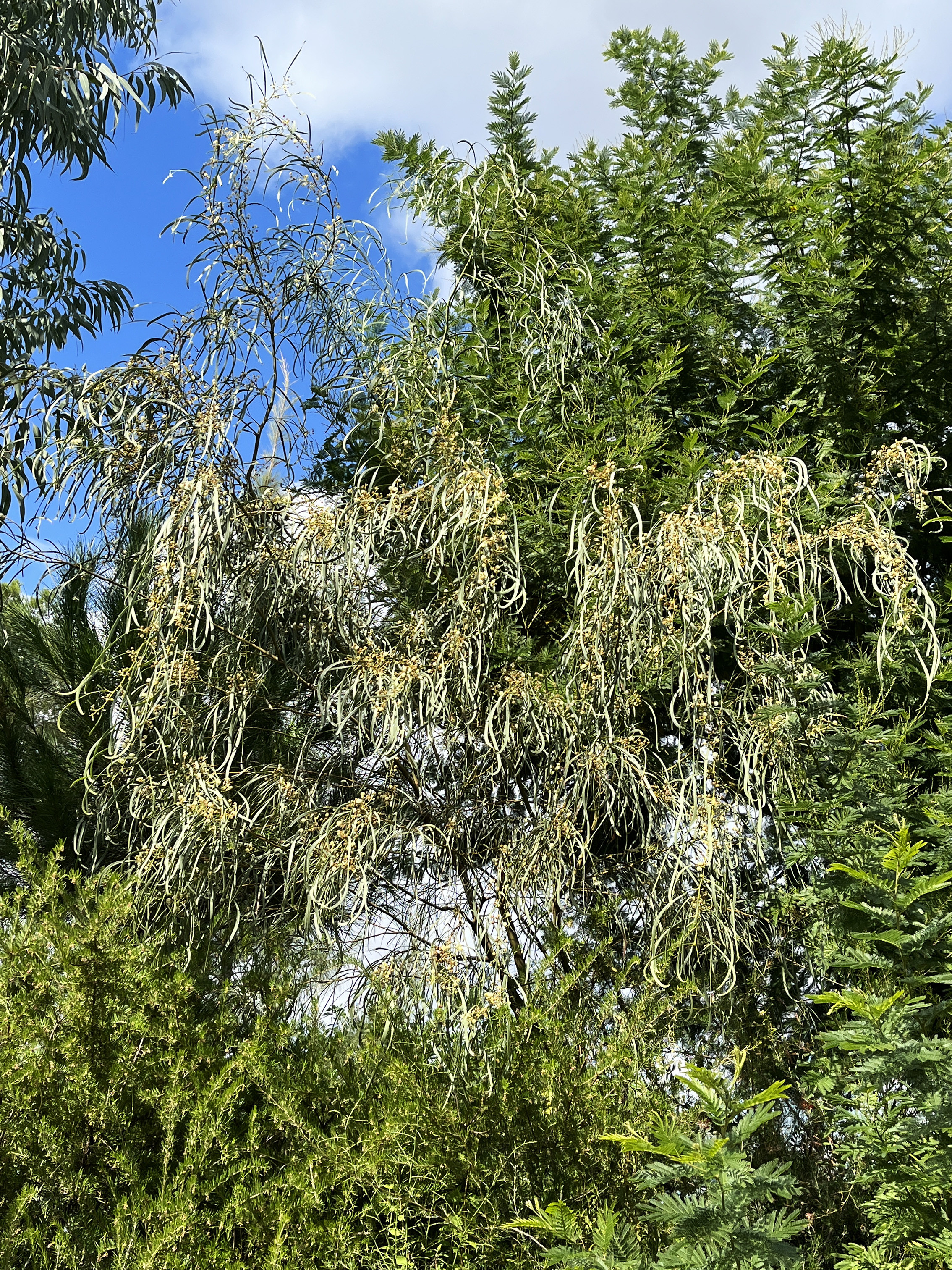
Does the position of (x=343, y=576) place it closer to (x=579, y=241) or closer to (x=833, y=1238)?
(x=579, y=241)

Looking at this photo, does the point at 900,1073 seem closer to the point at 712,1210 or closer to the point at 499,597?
the point at 712,1210

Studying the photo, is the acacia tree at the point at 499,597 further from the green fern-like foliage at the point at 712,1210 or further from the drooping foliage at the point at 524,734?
the green fern-like foliage at the point at 712,1210

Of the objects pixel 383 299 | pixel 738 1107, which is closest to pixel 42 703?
pixel 383 299

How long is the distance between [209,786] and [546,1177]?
3.57 ft

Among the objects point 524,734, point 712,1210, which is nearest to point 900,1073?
point 712,1210

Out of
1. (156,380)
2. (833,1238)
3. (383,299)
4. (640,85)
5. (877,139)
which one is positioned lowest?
(833,1238)

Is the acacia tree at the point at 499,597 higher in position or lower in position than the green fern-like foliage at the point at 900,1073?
higher

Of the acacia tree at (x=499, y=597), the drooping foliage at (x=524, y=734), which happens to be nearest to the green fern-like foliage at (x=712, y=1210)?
the drooping foliage at (x=524, y=734)

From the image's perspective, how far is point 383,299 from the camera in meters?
2.77

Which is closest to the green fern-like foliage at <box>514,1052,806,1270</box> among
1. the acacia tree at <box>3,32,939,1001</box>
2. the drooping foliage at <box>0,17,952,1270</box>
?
the drooping foliage at <box>0,17,952,1270</box>

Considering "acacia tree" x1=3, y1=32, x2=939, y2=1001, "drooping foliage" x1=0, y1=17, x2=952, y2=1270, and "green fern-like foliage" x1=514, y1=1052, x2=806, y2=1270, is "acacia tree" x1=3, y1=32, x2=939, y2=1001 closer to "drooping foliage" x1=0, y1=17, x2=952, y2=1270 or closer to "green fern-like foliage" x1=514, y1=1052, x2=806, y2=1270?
"drooping foliage" x1=0, y1=17, x2=952, y2=1270

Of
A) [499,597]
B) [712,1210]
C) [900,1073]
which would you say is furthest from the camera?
[499,597]

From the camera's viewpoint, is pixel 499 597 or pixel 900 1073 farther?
pixel 499 597

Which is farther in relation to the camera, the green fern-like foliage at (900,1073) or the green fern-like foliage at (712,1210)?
the green fern-like foliage at (900,1073)
